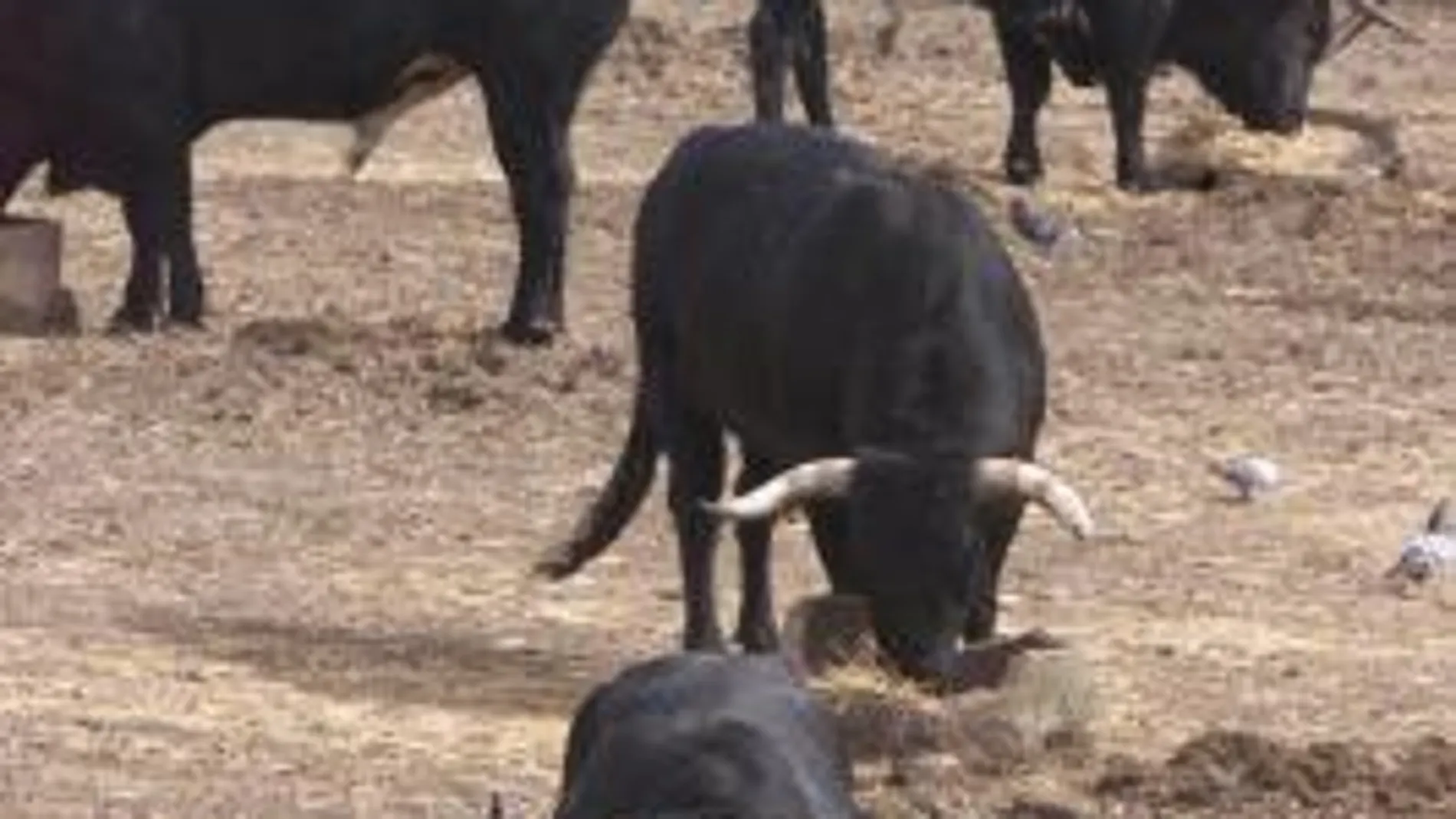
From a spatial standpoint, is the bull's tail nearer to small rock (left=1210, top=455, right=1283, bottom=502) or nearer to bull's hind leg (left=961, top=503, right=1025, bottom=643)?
bull's hind leg (left=961, top=503, right=1025, bottom=643)

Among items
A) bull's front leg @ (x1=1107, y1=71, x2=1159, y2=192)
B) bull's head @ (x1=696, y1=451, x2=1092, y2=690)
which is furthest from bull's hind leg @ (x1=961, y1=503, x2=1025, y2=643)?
bull's front leg @ (x1=1107, y1=71, x2=1159, y2=192)

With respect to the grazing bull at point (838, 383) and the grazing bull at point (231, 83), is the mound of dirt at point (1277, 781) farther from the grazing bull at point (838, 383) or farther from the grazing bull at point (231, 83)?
the grazing bull at point (231, 83)

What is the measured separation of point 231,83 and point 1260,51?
755 centimetres

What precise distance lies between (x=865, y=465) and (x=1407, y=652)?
248cm

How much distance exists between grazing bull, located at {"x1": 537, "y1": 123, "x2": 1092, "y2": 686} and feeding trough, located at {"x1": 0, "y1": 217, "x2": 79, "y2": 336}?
4625 mm

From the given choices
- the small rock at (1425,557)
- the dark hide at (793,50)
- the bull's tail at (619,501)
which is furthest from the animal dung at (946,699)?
the dark hide at (793,50)

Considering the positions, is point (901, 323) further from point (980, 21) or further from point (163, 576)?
point (980, 21)

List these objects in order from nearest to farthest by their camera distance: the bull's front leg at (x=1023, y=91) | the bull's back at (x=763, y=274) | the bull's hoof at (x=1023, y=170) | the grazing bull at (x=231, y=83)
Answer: the bull's back at (x=763, y=274)
the grazing bull at (x=231, y=83)
the bull's hoof at (x=1023, y=170)
the bull's front leg at (x=1023, y=91)

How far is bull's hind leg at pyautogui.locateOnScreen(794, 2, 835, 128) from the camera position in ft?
80.0

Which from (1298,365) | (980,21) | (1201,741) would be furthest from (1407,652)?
(980,21)

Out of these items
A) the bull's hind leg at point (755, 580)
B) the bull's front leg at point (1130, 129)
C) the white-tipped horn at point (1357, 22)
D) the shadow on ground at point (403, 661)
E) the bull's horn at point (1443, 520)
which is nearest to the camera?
the shadow on ground at point (403, 661)

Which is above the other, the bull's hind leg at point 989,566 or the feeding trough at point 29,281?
the bull's hind leg at point 989,566

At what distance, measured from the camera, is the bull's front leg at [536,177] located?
1808cm

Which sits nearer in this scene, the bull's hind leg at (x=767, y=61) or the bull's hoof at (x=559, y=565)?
the bull's hoof at (x=559, y=565)
